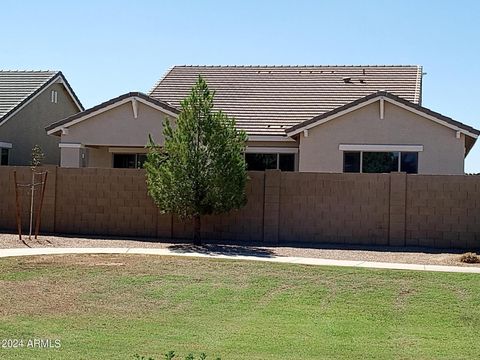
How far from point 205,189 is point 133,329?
31.0 ft

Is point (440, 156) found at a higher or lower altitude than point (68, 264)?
higher

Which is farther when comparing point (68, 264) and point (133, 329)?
point (68, 264)

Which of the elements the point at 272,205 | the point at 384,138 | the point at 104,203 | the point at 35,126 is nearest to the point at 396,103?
the point at 384,138

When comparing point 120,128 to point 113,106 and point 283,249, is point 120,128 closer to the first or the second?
point 113,106

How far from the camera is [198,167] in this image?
19656 mm

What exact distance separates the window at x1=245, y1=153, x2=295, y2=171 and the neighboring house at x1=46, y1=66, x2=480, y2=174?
35mm

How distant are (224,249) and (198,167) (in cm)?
230

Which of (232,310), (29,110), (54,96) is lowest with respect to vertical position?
(232,310)

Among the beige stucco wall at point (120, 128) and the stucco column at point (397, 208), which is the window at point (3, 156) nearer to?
the beige stucco wall at point (120, 128)

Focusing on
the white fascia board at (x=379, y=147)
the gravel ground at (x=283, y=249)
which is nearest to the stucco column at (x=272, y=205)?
the gravel ground at (x=283, y=249)

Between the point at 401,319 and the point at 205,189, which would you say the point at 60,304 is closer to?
the point at 401,319

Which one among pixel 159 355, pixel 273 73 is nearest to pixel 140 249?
pixel 159 355

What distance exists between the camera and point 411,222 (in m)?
20.0

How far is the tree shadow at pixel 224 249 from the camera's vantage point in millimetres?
18244
